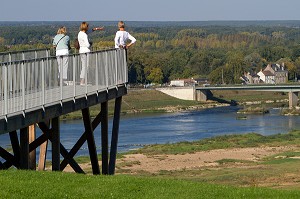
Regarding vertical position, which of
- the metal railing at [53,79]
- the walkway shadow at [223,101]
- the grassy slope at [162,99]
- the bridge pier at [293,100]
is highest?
the metal railing at [53,79]

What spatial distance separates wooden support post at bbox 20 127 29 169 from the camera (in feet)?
43.5

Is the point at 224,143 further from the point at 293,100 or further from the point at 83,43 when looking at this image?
the point at 293,100

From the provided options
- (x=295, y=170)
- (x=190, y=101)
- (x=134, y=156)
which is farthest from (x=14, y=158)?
(x=190, y=101)

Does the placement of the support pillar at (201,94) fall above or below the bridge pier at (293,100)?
below

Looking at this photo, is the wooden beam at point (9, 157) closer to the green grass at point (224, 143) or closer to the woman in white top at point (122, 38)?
the woman in white top at point (122, 38)

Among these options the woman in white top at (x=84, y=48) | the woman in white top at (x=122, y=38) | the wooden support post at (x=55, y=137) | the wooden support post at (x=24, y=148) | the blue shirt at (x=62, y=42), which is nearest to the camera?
the wooden support post at (x=24, y=148)

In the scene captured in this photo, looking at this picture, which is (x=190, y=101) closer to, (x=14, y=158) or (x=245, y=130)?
(x=245, y=130)

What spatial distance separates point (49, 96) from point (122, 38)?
3.76 m

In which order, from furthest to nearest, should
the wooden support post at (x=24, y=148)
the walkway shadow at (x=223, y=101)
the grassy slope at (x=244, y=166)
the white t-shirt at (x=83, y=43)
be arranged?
the walkway shadow at (x=223, y=101) → the grassy slope at (x=244, y=166) → the white t-shirt at (x=83, y=43) → the wooden support post at (x=24, y=148)

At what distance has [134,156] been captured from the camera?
5006 cm

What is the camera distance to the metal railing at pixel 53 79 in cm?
1310

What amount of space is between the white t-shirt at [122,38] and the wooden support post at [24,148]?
4.81m

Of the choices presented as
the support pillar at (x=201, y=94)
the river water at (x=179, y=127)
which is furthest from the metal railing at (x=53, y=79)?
the support pillar at (x=201, y=94)

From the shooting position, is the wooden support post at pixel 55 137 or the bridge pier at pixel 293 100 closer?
the wooden support post at pixel 55 137
